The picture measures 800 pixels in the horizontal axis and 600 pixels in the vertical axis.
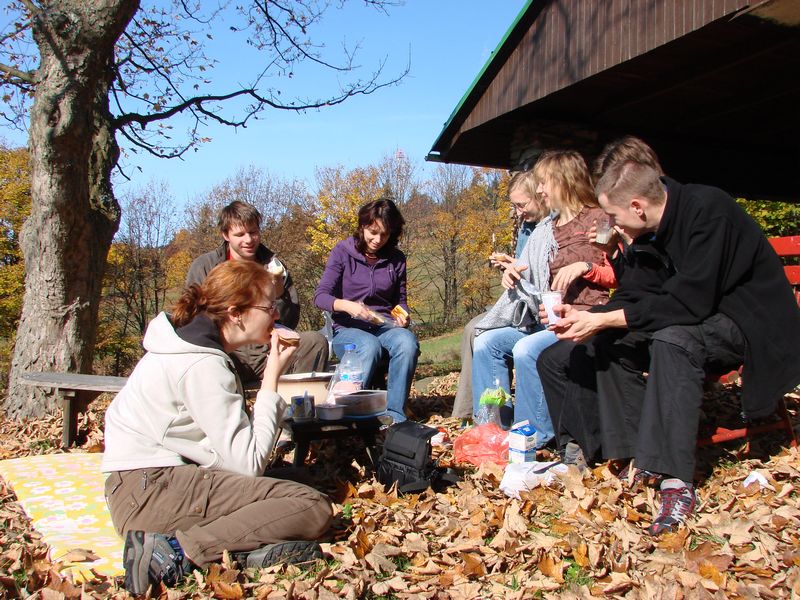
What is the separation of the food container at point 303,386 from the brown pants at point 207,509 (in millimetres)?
1208

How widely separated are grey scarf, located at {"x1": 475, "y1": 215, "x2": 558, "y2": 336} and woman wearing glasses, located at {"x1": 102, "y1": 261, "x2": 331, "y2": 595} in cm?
228

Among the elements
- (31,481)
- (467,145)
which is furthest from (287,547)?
(467,145)

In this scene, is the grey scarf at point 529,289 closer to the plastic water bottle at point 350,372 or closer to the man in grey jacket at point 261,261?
the plastic water bottle at point 350,372

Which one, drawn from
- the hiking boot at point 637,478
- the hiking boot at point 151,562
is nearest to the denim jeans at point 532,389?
the hiking boot at point 637,478

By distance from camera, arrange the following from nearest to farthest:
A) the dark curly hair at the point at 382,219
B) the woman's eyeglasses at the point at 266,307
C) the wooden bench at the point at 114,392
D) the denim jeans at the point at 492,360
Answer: the woman's eyeglasses at the point at 266,307, the wooden bench at the point at 114,392, the denim jeans at the point at 492,360, the dark curly hair at the point at 382,219

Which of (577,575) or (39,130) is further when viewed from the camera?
(39,130)

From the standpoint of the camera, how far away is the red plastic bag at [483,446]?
13.7ft

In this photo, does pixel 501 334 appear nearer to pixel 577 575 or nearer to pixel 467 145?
pixel 577 575

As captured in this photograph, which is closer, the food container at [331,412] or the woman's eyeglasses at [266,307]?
the woman's eyeglasses at [266,307]

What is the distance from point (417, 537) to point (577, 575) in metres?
0.75

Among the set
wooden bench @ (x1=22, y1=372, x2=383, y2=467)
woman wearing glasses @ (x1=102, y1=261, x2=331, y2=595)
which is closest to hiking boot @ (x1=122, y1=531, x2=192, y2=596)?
woman wearing glasses @ (x1=102, y1=261, x2=331, y2=595)

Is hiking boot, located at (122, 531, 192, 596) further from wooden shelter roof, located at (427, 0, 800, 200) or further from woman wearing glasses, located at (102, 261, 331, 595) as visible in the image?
wooden shelter roof, located at (427, 0, 800, 200)

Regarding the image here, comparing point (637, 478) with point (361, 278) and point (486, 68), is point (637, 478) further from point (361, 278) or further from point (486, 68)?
point (486, 68)

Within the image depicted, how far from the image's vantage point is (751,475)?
11.2 ft
